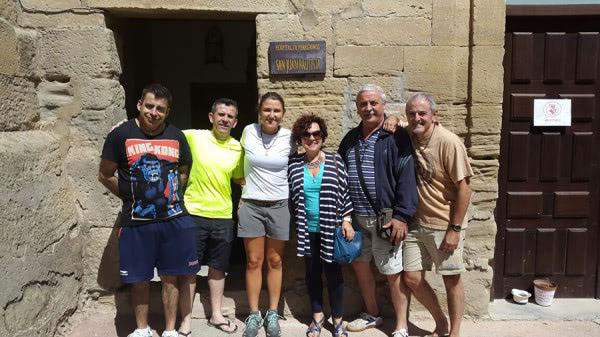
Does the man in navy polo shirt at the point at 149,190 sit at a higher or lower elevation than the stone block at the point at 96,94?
lower

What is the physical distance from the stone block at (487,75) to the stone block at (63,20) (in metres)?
2.71

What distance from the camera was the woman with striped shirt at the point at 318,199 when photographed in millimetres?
2975

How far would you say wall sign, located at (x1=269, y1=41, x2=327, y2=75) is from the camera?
331 cm

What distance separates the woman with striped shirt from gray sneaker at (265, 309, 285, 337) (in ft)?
1.39

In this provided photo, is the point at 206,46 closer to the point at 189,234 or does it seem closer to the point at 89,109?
the point at 89,109

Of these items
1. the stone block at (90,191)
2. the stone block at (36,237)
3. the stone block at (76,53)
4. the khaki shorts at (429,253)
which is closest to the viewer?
the stone block at (36,237)

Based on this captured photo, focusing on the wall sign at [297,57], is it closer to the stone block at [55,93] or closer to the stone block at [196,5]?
the stone block at [196,5]

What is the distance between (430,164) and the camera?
2895 mm

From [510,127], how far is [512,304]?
4.75 ft

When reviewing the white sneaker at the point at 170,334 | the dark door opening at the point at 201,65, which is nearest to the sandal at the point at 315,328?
the white sneaker at the point at 170,334

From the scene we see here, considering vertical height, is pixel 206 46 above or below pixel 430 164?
above

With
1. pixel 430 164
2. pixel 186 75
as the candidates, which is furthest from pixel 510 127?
pixel 186 75

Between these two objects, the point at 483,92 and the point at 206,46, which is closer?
the point at 483,92

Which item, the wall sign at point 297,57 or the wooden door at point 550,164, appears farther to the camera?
the wooden door at point 550,164
